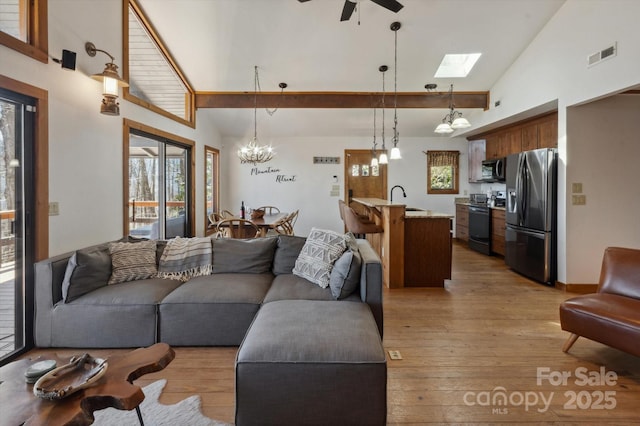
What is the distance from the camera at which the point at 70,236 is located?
2914 millimetres

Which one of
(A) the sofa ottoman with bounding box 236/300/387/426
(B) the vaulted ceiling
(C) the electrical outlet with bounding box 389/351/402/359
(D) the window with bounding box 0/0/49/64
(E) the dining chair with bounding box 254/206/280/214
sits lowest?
(C) the electrical outlet with bounding box 389/351/402/359

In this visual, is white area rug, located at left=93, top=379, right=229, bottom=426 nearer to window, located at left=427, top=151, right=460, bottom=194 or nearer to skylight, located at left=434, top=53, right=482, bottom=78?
skylight, located at left=434, top=53, right=482, bottom=78

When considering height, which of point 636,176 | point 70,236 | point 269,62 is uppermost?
point 269,62

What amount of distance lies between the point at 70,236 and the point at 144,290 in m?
1.04

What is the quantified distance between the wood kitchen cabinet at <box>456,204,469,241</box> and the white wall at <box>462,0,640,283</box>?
7.79 ft

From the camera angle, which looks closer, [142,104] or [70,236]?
[70,236]

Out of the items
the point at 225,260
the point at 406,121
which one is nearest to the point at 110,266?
the point at 225,260

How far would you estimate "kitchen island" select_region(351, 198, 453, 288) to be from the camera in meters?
3.96

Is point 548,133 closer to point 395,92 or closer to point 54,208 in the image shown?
point 395,92

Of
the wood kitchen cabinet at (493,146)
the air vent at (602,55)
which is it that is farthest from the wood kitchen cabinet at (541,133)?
the air vent at (602,55)

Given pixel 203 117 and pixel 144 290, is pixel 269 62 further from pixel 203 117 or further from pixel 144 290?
pixel 144 290

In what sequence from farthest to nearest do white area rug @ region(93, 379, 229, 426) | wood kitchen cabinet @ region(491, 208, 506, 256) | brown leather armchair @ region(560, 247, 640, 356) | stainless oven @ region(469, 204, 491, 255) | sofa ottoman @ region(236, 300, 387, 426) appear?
stainless oven @ region(469, 204, 491, 255)
wood kitchen cabinet @ region(491, 208, 506, 256)
brown leather armchair @ region(560, 247, 640, 356)
white area rug @ region(93, 379, 229, 426)
sofa ottoman @ region(236, 300, 387, 426)

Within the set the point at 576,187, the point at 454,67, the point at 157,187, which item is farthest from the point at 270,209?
the point at 576,187

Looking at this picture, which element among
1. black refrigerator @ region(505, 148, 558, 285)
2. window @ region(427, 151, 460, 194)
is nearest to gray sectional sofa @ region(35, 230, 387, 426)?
black refrigerator @ region(505, 148, 558, 285)
